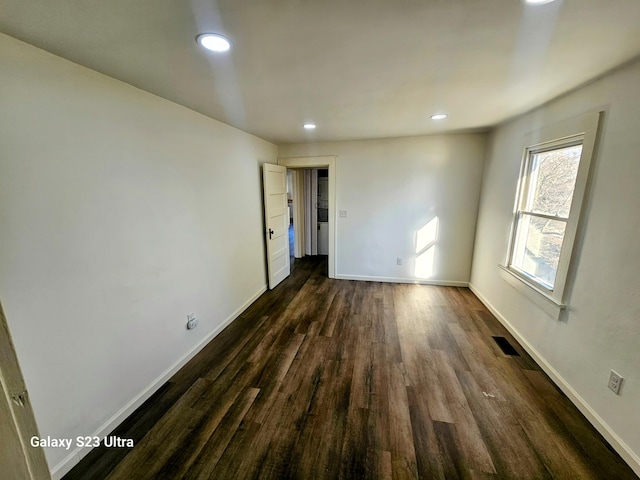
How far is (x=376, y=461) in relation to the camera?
1.53 meters

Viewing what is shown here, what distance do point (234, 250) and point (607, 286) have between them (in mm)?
3193

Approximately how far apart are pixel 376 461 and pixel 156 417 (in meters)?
1.48

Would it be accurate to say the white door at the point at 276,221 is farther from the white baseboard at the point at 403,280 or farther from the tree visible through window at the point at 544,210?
the tree visible through window at the point at 544,210

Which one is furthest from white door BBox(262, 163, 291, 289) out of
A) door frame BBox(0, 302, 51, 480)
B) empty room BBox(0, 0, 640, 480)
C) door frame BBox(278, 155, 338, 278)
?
door frame BBox(0, 302, 51, 480)

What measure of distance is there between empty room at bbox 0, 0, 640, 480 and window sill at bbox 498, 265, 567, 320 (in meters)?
0.02

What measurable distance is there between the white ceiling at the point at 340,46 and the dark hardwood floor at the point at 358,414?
2229mm

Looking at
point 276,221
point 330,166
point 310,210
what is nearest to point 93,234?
point 276,221

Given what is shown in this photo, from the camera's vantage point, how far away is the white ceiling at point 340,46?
105 cm

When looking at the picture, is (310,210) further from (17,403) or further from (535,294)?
(17,403)

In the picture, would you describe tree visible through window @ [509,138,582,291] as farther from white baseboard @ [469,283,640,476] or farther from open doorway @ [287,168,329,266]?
open doorway @ [287,168,329,266]

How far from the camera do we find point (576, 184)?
1957mm

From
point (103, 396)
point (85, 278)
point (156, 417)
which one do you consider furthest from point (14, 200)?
point (156, 417)

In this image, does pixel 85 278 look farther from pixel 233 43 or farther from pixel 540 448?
pixel 540 448

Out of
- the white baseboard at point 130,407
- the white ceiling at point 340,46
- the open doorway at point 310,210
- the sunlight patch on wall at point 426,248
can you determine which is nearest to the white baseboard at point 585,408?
the sunlight patch on wall at point 426,248
